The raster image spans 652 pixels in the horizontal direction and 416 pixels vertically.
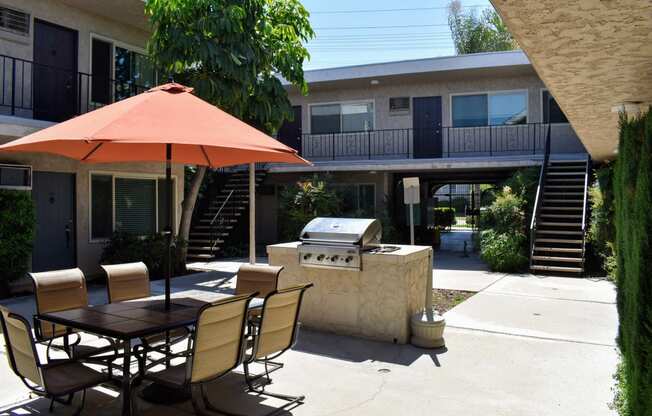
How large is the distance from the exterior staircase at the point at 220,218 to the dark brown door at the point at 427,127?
5641mm

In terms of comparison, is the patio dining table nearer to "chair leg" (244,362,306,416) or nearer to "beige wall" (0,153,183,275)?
"chair leg" (244,362,306,416)

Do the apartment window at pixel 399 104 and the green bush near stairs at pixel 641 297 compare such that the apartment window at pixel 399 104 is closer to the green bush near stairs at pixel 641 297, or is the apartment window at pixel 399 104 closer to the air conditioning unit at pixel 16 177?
the air conditioning unit at pixel 16 177

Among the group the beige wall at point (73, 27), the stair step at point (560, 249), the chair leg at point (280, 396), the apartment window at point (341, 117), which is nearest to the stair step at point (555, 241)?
the stair step at point (560, 249)

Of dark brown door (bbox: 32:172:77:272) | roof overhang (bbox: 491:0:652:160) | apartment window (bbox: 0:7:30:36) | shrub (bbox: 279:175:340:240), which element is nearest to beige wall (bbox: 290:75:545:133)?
shrub (bbox: 279:175:340:240)

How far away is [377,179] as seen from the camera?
59.6ft

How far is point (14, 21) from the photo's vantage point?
980cm

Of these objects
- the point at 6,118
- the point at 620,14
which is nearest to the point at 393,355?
the point at 620,14

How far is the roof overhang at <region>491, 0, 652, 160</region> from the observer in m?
2.91

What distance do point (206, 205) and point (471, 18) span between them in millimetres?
29023

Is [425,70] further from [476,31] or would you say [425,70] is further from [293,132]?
[476,31]

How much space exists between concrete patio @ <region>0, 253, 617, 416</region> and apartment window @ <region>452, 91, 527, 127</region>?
33.0ft

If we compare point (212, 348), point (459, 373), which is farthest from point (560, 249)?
point (212, 348)

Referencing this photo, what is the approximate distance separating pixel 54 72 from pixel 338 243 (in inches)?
Answer: 310

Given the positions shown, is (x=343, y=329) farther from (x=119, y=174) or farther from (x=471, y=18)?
(x=471, y=18)
